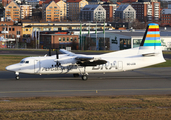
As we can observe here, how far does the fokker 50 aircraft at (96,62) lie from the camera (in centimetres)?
3347

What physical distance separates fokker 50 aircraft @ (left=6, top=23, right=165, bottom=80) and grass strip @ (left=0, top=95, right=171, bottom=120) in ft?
30.4

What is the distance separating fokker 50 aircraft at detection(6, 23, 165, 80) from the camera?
33469 millimetres

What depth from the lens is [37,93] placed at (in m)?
26.9

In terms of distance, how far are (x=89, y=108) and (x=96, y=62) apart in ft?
43.5

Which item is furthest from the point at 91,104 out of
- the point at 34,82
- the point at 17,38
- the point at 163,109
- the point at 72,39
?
the point at 17,38

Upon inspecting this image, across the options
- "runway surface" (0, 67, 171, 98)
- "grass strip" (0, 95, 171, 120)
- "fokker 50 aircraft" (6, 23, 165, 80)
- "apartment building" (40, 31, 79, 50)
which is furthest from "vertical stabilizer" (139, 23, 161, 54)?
"apartment building" (40, 31, 79, 50)

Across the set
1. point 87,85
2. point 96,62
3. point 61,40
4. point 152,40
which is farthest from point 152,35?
point 61,40

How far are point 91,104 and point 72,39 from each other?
333 ft

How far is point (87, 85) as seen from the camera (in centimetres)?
3106

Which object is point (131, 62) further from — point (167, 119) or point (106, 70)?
point (167, 119)

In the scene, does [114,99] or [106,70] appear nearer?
[114,99]

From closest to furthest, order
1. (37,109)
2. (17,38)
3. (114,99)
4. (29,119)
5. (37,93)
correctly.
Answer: (29,119) → (37,109) → (114,99) → (37,93) → (17,38)

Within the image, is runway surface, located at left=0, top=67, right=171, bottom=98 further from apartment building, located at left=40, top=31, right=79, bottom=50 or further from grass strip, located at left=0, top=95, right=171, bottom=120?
apartment building, located at left=40, top=31, right=79, bottom=50

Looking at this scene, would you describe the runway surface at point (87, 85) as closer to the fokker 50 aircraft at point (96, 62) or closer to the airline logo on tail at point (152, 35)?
the fokker 50 aircraft at point (96, 62)
